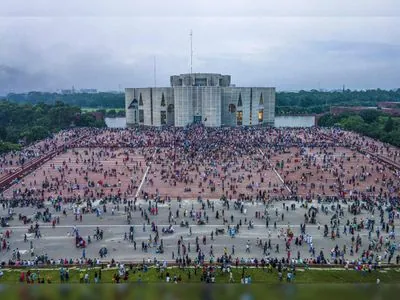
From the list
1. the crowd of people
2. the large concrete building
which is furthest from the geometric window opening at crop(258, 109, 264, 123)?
the crowd of people

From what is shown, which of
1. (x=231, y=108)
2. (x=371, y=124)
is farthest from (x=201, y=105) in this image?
(x=371, y=124)

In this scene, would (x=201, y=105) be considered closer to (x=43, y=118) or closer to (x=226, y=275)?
(x=43, y=118)

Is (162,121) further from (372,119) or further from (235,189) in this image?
(235,189)

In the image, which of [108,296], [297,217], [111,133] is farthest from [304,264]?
[111,133]

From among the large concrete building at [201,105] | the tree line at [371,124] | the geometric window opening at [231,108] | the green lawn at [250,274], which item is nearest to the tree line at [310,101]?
the tree line at [371,124]

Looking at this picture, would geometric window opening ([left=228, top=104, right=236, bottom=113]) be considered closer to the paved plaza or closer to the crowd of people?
the crowd of people

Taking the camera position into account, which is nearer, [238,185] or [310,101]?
[238,185]

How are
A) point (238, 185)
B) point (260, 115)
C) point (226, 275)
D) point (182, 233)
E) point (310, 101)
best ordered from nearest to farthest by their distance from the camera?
point (226, 275) < point (182, 233) < point (238, 185) < point (260, 115) < point (310, 101)

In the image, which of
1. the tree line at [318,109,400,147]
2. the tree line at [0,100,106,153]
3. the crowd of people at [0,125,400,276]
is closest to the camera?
the crowd of people at [0,125,400,276]
